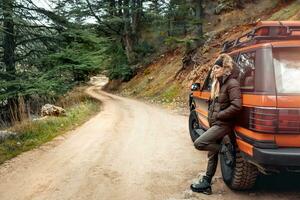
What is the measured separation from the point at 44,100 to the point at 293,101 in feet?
48.6

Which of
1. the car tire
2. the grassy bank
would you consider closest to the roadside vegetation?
the grassy bank

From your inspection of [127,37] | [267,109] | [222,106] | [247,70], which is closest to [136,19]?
[127,37]

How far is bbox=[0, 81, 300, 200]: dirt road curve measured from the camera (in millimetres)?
5691

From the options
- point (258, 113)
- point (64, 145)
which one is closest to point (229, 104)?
point (258, 113)

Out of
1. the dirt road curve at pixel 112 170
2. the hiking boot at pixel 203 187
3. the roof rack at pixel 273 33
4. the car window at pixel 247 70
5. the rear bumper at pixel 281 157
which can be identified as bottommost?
the dirt road curve at pixel 112 170

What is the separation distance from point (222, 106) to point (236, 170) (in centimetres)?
91

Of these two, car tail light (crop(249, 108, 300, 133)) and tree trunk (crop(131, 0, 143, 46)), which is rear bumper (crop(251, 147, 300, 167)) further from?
tree trunk (crop(131, 0, 143, 46))

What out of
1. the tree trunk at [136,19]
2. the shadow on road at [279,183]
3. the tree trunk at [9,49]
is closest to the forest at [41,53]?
the tree trunk at [9,49]

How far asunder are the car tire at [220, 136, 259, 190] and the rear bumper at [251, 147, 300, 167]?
687 millimetres

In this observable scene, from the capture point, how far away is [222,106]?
522 cm

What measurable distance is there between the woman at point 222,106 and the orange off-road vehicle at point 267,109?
13cm

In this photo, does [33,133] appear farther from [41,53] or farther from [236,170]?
[41,53]

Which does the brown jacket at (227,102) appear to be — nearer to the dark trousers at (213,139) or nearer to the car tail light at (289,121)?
the dark trousers at (213,139)

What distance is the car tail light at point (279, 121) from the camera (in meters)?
4.45
